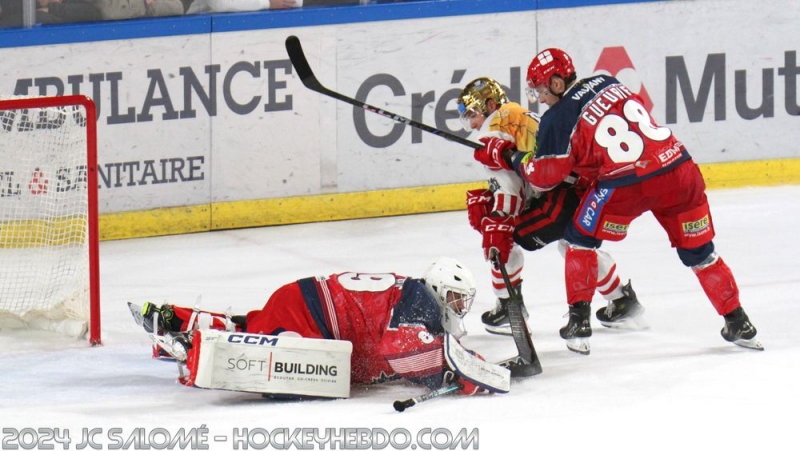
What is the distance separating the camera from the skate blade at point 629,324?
20.0 feet

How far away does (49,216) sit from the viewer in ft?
21.8

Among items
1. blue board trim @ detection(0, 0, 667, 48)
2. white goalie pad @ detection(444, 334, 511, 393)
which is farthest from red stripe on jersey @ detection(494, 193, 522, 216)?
blue board trim @ detection(0, 0, 667, 48)

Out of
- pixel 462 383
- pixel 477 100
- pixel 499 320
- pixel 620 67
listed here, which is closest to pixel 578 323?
pixel 499 320

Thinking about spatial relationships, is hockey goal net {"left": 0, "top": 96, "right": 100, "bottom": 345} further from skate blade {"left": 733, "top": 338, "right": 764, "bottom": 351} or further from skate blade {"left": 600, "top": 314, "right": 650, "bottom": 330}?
skate blade {"left": 733, "top": 338, "right": 764, "bottom": 351}

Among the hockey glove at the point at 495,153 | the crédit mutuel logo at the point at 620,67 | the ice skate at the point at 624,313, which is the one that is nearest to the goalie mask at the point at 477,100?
the hockey glove at the point at 495,153

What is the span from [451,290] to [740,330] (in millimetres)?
1243

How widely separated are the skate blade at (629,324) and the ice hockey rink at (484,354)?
32 mm

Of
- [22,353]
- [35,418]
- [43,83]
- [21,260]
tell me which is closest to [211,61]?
[43,83]

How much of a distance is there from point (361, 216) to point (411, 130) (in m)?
0.53

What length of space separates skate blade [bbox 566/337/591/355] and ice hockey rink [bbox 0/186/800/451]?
0.12 ft

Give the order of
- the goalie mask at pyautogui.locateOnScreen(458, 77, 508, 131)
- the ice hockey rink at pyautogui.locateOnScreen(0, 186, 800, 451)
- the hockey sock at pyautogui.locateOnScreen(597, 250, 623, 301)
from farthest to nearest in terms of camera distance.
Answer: the hockey sock at pyautogui.locateOnScreen(597, 250, 623, 301) → the goalie mask at pyautogui.locateOnScreen(458, 77, 508, 131) → the ice hockey rink at pyautogui.locateOnScreen(0, 186, 800, 451)

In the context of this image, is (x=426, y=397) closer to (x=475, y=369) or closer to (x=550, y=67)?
(x=475, y=369)

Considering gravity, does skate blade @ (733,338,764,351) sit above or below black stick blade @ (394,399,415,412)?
above

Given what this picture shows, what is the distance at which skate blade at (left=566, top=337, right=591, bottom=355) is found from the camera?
5.70m
